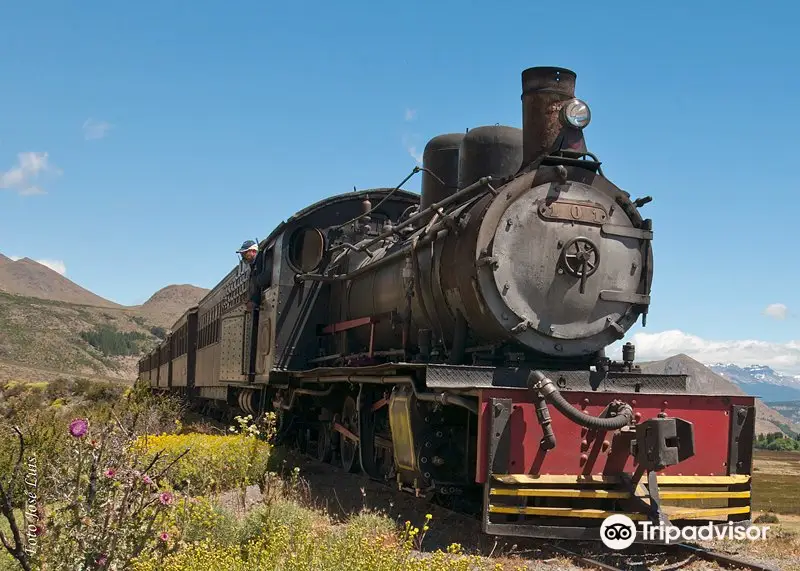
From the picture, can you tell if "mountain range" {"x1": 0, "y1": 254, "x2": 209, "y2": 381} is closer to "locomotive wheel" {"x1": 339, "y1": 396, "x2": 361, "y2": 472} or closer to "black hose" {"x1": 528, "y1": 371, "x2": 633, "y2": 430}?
"locomotive wheel" {"x1": 339, "y1": 396, "x2": 361, "y2": 472}

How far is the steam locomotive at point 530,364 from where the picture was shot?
6484mm

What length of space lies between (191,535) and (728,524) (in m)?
4.34

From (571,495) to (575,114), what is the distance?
3.52 meters

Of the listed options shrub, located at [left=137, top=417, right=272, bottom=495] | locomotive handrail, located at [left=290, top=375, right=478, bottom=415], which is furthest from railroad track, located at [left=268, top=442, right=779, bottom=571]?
shrub, located at [left=137, top=417, right=272, bottom=495]

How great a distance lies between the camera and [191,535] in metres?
5.99

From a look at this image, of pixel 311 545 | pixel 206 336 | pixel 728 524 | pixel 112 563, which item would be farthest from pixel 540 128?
pixel 206 336

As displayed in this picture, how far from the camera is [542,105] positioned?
8.00 m

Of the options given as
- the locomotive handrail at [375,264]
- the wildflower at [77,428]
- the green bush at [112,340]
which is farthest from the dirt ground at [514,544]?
the green bush at [112,340]

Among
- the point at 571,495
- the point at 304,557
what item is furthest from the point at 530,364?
the point at 304,557

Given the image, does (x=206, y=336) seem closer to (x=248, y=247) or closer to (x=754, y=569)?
(x=248, y=247)

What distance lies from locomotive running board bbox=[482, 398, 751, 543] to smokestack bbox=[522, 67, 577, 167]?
2.73 meters

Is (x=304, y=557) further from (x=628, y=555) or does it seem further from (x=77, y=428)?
(x=628, y=555)

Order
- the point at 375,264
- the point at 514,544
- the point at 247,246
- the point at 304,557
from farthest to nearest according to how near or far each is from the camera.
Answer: the point at 247,246
the point at 375,264
the point at 514,544
the point at 304,557

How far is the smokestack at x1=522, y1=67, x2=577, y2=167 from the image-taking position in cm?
793
